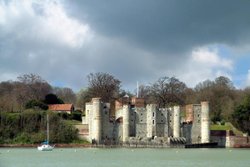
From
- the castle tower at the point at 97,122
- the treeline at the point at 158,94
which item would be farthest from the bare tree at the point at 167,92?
the castle tower at the point at 97,122

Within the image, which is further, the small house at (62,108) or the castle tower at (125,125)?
the small house at (62,108)

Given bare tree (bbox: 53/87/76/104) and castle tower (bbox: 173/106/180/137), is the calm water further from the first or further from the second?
bare tree (bbox: 53/87/76/104)

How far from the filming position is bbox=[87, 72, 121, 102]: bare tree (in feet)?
335

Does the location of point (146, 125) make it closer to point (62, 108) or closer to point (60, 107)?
point (62, 108)

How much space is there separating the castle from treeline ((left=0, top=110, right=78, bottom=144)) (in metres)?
3.23

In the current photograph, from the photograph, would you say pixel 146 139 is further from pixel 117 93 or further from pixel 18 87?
pixel 18 87

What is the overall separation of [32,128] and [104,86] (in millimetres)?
25087

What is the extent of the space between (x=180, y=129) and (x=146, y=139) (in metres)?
5.67

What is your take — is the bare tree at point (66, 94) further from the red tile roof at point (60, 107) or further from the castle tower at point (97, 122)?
the castle tower at point (97, 122)

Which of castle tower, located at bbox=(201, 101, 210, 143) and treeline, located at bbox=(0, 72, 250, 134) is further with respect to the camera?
treeline, located at bbox=(0, 72, 250, 134)

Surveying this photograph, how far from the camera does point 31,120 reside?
81500mm

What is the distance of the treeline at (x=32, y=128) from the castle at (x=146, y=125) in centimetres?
323

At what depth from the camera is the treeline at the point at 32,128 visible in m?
79.6

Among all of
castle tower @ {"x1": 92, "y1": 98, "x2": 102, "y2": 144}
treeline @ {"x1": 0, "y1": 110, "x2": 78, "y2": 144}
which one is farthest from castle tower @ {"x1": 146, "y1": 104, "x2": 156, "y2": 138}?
treeline @ {"x1": 0, "y1": 110, "x2": 78, "y2": 144}
